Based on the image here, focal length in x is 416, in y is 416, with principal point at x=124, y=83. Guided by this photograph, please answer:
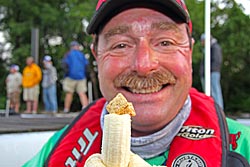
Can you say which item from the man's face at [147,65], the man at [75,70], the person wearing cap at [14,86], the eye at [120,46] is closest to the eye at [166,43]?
the man's face at [147,65]

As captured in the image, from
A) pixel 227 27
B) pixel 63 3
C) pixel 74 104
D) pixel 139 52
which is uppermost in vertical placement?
pixel 63 3

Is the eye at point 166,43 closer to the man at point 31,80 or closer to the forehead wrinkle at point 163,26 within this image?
the forehead wrinkle at point 163,26

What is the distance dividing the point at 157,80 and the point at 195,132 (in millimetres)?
208

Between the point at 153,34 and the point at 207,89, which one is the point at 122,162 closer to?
the point at 153,34

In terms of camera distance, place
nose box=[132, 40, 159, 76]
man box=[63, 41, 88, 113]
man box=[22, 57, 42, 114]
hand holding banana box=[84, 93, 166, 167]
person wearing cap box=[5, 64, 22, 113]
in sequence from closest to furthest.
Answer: hand holding banana box=[84, 93, 166, 167] < nose box=[132, 40, 159, 76] < man box=[63, 41, 88, 113] < man box=[22, 57, 42, 114] < person wearing cap box=[5, 64, 22, 113]

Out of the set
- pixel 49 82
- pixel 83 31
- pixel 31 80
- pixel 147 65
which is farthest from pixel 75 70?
pixel 83 31

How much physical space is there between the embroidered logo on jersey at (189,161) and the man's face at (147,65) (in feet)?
0.35

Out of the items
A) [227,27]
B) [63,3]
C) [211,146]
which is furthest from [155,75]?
[63,3]

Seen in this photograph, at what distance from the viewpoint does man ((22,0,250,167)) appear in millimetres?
1074

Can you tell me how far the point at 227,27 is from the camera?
14094 millimetres

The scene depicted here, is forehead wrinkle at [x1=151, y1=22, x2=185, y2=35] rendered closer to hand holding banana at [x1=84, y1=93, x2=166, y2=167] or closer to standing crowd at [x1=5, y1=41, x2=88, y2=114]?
hand holding banana at [x1=84, y1=93, x2=166, y2=167]

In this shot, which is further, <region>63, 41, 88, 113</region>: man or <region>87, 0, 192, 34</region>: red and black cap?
<region>63, 41, 88, 113</region>: man

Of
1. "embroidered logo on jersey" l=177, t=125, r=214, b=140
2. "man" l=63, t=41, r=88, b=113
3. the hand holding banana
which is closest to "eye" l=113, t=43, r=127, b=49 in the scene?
"embroidered logo on jersey" l=177, t=125, r=214, b=140

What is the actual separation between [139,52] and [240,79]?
14.4 m
